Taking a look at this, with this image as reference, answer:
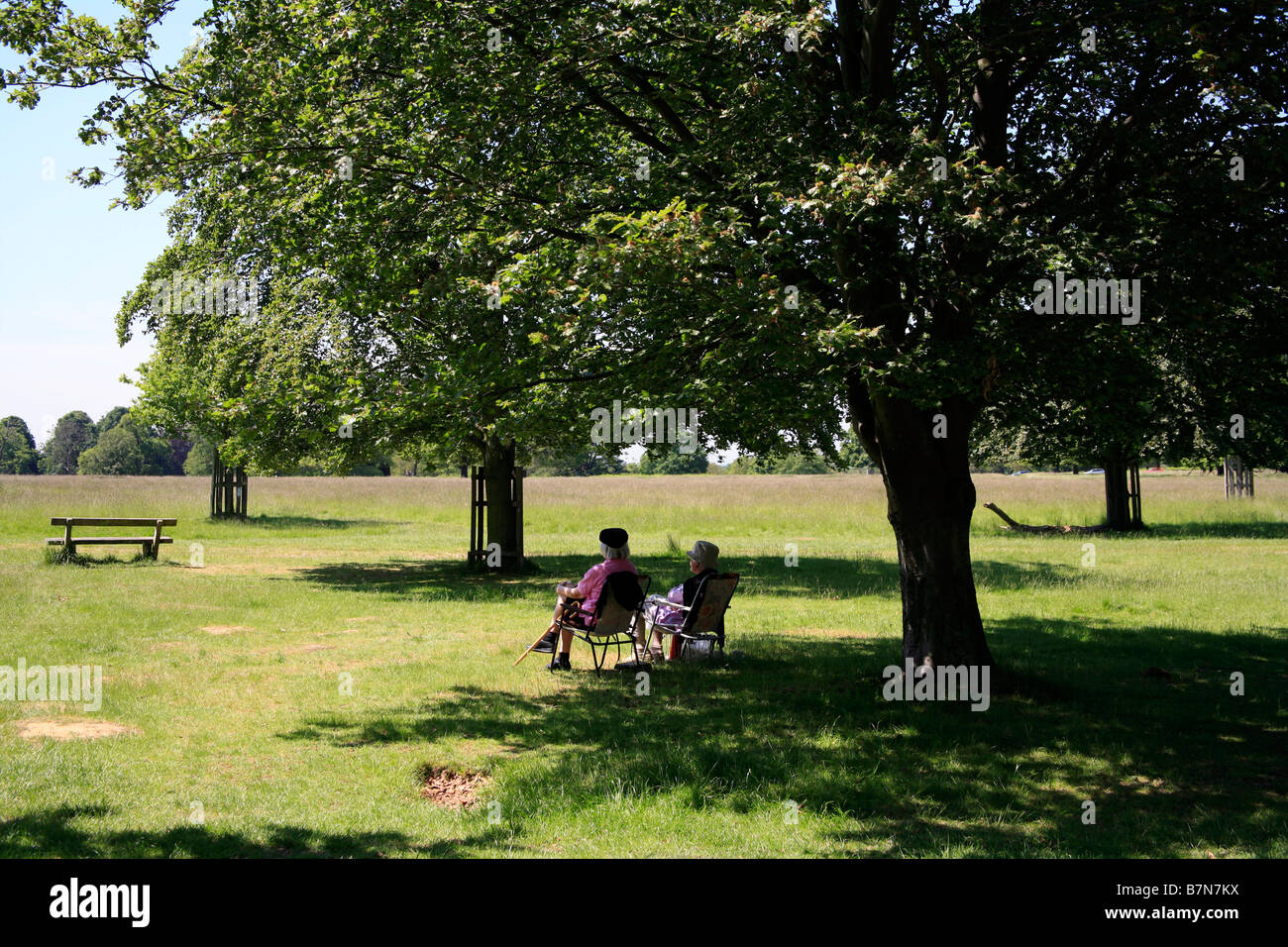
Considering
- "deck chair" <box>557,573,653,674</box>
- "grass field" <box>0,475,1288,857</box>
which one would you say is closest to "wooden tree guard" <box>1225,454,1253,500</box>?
"grass field" <box>0,475,1288,857</box>

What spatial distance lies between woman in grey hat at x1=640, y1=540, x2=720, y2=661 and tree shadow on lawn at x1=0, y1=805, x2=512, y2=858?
520cm

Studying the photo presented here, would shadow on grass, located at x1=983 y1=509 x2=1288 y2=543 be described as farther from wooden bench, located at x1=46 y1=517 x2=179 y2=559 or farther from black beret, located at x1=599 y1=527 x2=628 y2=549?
wooden bench, located at x1=46 y1=517 x2=179 y2=559

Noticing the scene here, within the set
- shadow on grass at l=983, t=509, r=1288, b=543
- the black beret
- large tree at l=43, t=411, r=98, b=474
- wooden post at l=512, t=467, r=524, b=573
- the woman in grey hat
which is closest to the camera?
the black beret

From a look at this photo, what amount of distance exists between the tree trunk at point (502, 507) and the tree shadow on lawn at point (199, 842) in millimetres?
15399

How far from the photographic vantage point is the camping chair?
33.8 feet

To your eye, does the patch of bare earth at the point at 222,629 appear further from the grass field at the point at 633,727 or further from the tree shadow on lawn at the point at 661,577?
the tree shadow on lawn at the point at 661,577

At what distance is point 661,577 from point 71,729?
12402 mm

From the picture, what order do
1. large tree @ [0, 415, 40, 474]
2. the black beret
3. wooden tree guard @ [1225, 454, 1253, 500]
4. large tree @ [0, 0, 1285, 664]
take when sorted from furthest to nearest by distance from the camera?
large tree @ [0, 415, 40, 474] → wooden tree guard @ [1225, 454, 1253, 500] → the black beret → large tree @ [0, 0, 1285, 664]

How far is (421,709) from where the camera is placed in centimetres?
860

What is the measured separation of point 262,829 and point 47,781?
5.96ft

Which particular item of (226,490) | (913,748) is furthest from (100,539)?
(913,748)

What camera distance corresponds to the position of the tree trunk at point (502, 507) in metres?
21.0

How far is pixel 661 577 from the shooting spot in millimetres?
19125

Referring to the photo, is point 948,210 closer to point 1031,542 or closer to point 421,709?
point 421,709
